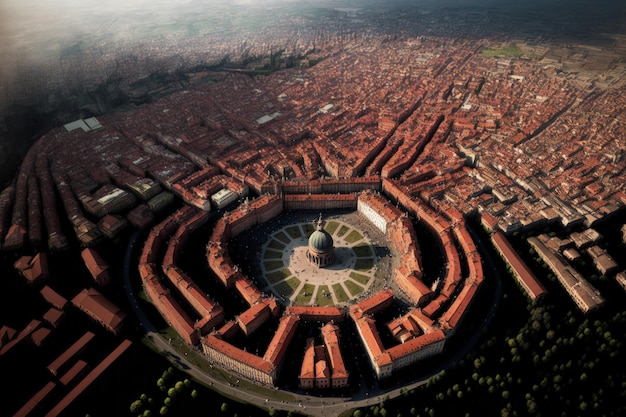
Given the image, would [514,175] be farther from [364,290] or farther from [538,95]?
[538,95]

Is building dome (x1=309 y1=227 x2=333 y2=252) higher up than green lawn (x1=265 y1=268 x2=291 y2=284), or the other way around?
building dome (x1=309 y1=227 x2=333 y2=252)

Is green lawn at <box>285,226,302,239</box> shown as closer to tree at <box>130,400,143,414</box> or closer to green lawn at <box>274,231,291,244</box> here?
green lawn at <box>274,231,291,244</box>

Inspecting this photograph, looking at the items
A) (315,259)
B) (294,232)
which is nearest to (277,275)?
(315,259)

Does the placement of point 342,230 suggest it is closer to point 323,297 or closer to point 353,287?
point 353,287

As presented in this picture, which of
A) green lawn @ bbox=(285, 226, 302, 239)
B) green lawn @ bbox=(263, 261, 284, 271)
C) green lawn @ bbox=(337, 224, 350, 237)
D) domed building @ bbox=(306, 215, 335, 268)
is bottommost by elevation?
green lawn @ bbox=(285, 226, 302, 239)

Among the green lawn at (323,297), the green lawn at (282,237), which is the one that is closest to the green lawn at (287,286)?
the green lawn at (323,297)

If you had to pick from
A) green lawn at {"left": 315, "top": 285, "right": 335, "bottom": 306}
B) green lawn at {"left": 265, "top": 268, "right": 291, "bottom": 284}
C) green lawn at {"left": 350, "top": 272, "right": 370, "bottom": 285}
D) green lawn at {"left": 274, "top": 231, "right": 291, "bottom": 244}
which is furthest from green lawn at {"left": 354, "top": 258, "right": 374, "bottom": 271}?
green lawn at {"left": 274, "top": 231, "right": 291, "bottom": 244}
